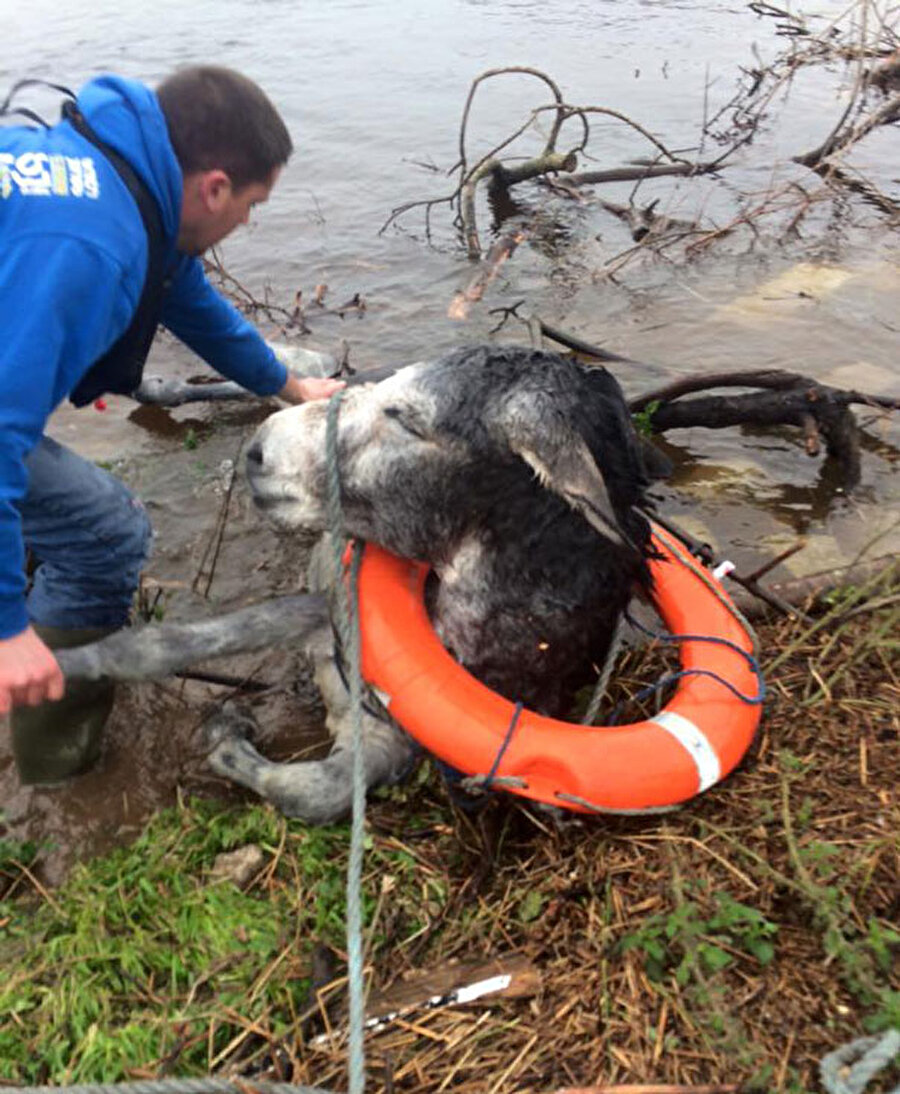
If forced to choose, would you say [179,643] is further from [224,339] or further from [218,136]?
[218,136]

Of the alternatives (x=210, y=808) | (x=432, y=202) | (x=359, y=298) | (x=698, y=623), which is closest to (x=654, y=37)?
(x=432, y=202)

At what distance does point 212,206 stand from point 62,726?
234 centimetres

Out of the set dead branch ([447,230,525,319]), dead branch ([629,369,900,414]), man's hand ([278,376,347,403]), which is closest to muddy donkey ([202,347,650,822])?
man's hand ([278,376,347,403])

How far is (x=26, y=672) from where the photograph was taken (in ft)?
9.91

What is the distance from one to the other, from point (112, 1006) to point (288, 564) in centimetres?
287

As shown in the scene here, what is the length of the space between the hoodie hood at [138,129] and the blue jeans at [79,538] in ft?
3.53

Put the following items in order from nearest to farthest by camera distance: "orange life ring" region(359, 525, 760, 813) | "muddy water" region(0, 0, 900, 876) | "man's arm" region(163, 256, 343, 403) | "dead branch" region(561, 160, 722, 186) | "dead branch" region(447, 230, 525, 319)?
"orange life ring" region(359, 525, 760, 813)
"man's arm" region(163, 256, 343, 403)
"muddy water" region(0, 0, 900, 876)
"dead branch" region(447, 230, 525, 319)
"dead branch" region(561, 160, 722, 186)

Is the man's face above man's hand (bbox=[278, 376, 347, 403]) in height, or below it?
above

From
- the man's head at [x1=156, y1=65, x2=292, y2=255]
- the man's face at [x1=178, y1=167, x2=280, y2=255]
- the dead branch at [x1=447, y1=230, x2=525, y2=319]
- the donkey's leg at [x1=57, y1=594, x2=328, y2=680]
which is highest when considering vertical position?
the man's head at [x1=156, y1=65, x2=292, y2=255]

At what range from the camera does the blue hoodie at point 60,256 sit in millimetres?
2832

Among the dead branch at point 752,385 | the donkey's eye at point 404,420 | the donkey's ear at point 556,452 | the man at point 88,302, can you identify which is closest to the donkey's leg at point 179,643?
the man at point 88,302

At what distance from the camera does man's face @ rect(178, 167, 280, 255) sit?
3545mm

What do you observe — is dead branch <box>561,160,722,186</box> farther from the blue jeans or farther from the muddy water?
the blue jeans

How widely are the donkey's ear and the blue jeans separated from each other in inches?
65.7
